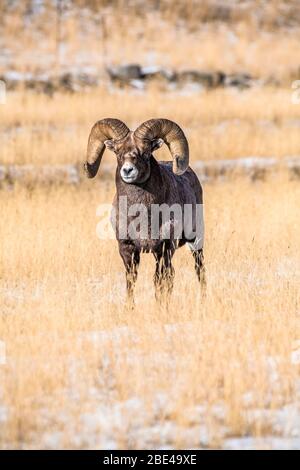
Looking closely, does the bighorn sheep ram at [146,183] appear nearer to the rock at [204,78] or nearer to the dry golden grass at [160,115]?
the dry golden grass at [160,115]

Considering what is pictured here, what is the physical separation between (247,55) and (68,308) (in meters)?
21.0

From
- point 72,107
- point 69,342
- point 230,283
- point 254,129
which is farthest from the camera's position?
point 72,107

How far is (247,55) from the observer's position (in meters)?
28.8

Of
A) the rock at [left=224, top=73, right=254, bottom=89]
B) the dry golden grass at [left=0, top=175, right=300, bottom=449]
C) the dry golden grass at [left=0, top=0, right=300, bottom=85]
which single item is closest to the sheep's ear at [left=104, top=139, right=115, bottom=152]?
the dry golden grass at [left=0, top=175, right=300, bottom=449]

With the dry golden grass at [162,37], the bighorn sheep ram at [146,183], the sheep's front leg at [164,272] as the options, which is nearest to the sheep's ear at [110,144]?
the bighorn sheep ram at [146,183]

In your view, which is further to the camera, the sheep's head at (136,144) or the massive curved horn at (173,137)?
the massive curved horn at (173,137)

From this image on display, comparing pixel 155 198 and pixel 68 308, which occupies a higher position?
pixel 155 198

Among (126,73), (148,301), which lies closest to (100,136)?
(148,301)

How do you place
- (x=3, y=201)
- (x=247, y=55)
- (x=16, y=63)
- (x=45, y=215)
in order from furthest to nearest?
(x=247, y=55) < (x=16, y=63) < (x=3, y=201) < (x=45, y=215)

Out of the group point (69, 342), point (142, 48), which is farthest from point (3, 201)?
point (142, 48)

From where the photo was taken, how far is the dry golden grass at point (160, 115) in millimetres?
18172

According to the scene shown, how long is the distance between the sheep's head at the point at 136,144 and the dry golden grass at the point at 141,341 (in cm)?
115

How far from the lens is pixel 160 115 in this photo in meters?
20.4

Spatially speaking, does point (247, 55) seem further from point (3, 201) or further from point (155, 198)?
point (155, 198)
